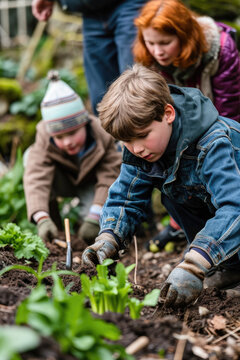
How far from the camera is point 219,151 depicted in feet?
7.17

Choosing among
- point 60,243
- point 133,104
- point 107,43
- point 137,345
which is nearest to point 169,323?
point 137,345

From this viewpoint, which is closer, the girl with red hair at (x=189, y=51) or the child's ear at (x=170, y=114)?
the child's ear at (x=170, y=114)

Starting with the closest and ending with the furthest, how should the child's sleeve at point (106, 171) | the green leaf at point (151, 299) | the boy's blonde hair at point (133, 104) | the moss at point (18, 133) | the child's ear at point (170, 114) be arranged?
the green leaf at point (151, 299)
the boy's blonde hair at point (133, 104)
the child's ear at point (170, 114)
the child's sleeve at point (106, 171)
the moss at point (18, 133)

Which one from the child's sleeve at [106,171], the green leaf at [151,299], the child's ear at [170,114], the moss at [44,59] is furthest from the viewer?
the moss at [44,59]

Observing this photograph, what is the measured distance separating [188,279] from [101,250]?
0.56m

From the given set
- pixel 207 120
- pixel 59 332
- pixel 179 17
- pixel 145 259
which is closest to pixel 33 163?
pixel 145 259

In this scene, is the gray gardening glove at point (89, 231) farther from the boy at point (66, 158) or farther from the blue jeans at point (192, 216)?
the blue jeans at point (192, 216)

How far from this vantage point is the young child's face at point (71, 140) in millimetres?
3551

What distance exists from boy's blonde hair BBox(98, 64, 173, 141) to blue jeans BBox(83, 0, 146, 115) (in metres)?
1.38

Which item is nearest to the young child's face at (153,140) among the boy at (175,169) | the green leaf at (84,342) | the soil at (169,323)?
the boy at (175,169)

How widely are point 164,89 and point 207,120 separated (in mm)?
269

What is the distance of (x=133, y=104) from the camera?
7.00 feet

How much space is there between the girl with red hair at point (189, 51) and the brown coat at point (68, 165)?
0.80 m

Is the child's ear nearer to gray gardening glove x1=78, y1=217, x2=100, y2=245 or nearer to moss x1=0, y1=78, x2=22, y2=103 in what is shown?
gray gardening glove x1=78, y1=217, x2=100, y2=245
